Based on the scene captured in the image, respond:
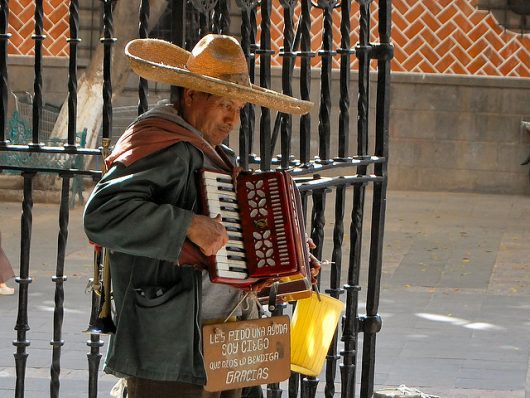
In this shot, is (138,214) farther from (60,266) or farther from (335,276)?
(335,276)

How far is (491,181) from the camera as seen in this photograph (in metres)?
18.0

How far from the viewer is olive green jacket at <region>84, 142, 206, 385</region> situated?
344 centimetres

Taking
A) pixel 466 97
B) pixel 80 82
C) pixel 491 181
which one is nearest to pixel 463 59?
pixel 466 97

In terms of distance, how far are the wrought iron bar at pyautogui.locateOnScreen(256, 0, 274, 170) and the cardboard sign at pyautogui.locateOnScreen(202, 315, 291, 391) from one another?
2.15ft

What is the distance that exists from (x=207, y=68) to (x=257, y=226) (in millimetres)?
495

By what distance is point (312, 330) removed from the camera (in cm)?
423

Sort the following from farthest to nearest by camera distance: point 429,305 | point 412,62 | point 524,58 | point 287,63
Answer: point 412,62
point 524,58
point 429,305
point 287,63

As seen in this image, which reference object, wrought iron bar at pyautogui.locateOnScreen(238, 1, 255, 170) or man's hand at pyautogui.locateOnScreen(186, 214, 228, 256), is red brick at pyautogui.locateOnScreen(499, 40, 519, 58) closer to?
wrought iron bar at pyautogui.locateOnScreen(238, 1, 255, 170)

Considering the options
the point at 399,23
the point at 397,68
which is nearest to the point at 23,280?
the point at 399,23

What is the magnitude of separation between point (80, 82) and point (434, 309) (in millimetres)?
8216

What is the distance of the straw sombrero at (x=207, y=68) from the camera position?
11.7ft

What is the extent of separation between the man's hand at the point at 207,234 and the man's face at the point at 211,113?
1.14ft

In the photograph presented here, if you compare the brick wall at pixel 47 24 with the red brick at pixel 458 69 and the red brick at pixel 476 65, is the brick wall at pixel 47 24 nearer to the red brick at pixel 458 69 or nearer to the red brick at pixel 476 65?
the red brick at pixel 458 69

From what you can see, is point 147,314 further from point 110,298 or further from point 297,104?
point 297,104
